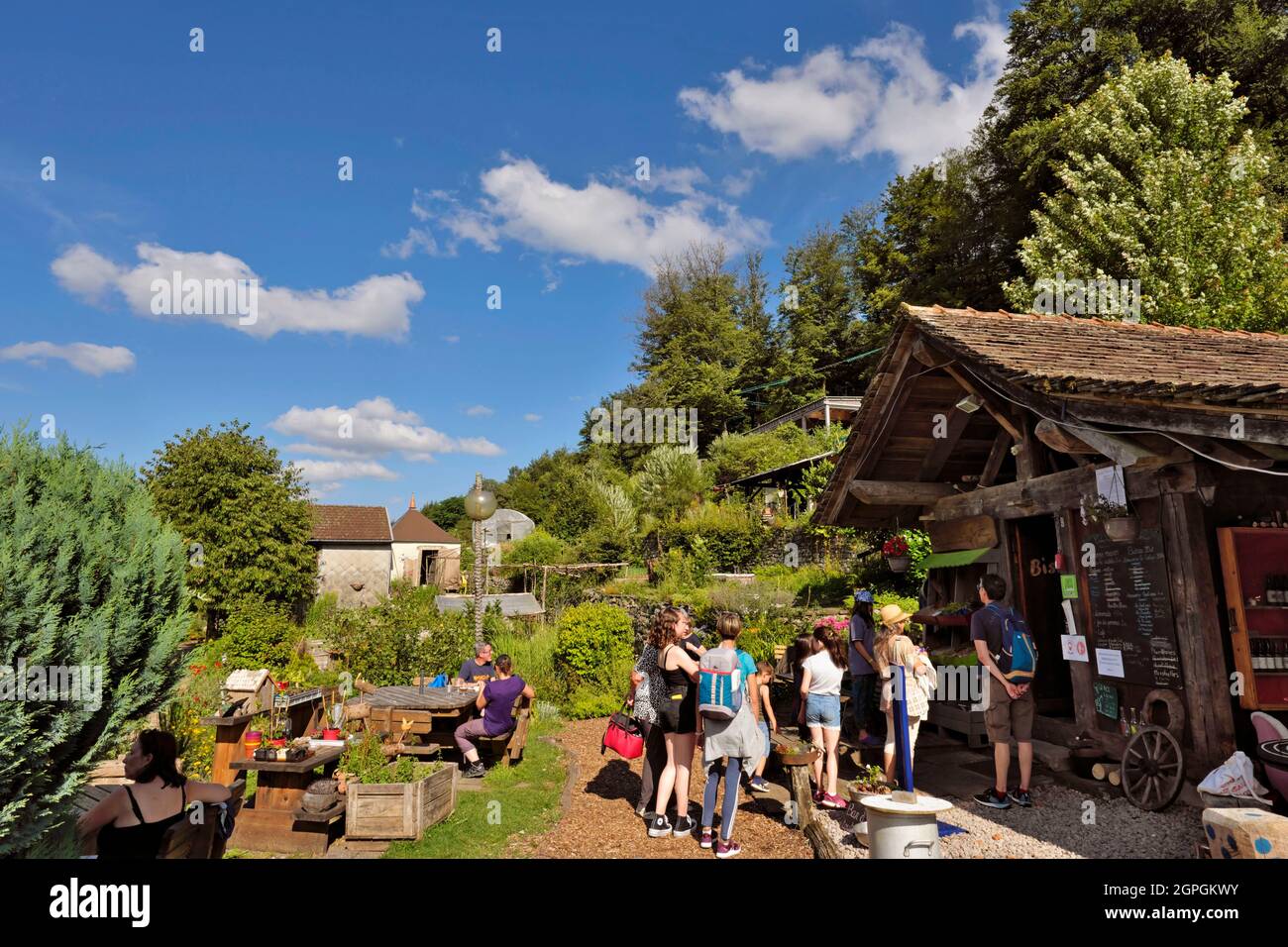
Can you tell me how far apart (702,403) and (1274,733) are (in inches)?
1317

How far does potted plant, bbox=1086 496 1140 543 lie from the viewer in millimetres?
6316

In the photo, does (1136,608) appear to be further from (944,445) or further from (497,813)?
(497,813)

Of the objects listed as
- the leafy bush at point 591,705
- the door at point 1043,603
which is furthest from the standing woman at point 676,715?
the leafy bush at point 591,705

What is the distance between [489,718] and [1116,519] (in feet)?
22.2

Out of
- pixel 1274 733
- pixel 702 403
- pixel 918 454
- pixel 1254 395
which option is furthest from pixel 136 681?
pixel 702 403

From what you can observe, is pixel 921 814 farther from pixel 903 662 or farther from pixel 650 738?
pixel 650 738

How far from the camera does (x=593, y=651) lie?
13.1 meters

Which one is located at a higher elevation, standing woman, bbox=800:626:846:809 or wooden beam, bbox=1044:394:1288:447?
wooden beam, bbox=1044:394:1288:447

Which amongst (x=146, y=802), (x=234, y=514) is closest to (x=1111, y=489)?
(x=146, y=802)

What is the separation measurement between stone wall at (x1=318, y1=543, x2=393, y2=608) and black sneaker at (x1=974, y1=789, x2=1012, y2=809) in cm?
2740

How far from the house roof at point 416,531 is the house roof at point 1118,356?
3544 centimetres

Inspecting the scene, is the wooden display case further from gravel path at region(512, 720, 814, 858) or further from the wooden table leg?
gravel path at region(512, 720, 814, 858)

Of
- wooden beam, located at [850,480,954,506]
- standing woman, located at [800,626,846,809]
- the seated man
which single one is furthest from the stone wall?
standing woman, located at [800,626,846,809]

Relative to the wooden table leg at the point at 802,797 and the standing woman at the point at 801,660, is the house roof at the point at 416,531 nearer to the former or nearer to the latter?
the standing woman at the point at 801,660
